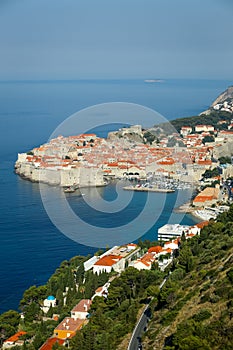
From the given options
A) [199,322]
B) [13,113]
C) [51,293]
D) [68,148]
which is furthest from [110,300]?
[13,113]

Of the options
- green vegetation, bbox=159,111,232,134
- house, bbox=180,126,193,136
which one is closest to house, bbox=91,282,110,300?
green vegetation, bbox=159,111,232,134

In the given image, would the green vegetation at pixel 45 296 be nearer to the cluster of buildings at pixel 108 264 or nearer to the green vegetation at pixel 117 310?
the cluster of buildings at pixel 108 264

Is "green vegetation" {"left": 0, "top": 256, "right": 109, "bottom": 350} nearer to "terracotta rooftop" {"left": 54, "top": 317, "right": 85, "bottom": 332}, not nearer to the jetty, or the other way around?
"terracotta rooftop" {"left": 54, "top": 317, "right": 85, "bottom": 332}

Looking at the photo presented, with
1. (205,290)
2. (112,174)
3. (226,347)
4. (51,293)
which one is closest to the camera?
(226,347)

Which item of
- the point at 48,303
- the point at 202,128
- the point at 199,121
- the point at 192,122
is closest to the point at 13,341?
the point at 48,303

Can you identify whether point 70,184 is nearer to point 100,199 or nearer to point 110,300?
point 100,199

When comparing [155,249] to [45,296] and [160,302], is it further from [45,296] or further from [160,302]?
Answer: [160,302]

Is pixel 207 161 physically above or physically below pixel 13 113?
below
